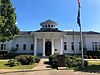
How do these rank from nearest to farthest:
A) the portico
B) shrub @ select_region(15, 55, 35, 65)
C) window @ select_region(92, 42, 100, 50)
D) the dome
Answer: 1. shrub @ select_region(15, 55, 35, 65)
2. the portico
3. window @ select_region(92, 42, 100, 50)
4. the dome

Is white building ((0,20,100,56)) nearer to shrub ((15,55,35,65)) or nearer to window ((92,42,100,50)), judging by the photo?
window ((92,42,100,50))

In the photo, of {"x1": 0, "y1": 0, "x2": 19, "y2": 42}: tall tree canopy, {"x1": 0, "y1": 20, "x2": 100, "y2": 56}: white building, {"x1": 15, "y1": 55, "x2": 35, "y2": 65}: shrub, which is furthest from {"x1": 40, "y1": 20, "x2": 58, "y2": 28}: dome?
{"x1": 15, "y1": 55, "x2": 35, "y2": 65}: shrub

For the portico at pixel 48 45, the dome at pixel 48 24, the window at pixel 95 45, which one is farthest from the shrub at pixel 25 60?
the window at pixel 95 45

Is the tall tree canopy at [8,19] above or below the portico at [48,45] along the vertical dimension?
above

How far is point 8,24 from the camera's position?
32219mm

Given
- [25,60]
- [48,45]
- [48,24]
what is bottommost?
[25,60]

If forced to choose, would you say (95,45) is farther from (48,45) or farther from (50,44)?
(48,45)

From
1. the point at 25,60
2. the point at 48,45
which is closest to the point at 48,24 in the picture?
the point at 48,45

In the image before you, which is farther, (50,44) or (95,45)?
(95,45)

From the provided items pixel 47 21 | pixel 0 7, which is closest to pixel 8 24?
pixel 0 7

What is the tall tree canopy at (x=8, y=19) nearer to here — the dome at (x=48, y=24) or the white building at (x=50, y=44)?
the white building at (x=50, y=44)

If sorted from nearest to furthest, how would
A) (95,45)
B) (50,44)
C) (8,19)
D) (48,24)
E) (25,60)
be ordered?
(25,60), (8,19), (50,44), (95,45), (48,24)

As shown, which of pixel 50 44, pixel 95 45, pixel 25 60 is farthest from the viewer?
pixel 95 45

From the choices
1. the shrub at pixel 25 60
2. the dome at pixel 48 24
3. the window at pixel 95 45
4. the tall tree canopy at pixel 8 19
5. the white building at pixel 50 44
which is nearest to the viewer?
the shrub at pixel 25 60
